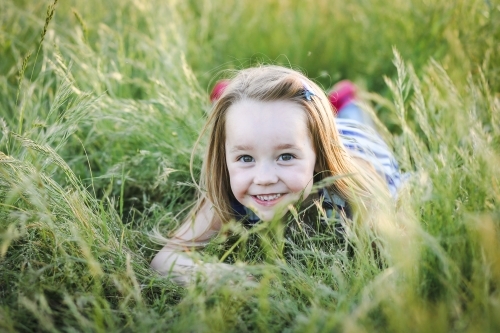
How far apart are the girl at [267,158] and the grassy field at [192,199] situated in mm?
121

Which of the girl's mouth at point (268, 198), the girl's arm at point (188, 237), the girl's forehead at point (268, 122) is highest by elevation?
the girl's forehead at point (268, 122)

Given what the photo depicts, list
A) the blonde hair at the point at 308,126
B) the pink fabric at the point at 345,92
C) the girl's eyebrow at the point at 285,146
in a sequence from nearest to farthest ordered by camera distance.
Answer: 1. the girl's eyebrow at the point at 285,146
2. the blonde hair at the point at 308,126
3. the pink fabric at the point at 345,92

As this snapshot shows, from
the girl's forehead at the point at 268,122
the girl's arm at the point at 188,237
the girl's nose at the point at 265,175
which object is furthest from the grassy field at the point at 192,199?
the girl's forehead at the point at 268,122

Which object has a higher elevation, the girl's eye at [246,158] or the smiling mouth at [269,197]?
the girl's eye at [246,158]

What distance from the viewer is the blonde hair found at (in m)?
2.00

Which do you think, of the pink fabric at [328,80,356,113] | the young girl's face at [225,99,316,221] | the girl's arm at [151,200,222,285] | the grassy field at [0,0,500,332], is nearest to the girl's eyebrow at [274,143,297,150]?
the young girl's face at [225,99,316,221]

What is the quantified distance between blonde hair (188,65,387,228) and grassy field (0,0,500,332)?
14 cm

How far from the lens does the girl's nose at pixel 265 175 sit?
73.8 inches

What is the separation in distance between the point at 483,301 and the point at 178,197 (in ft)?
4.95

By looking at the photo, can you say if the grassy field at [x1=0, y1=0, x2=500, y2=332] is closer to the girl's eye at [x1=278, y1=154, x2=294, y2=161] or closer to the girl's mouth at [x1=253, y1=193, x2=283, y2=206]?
the girl's mouth at [x1=253, y1=193, x2=283, y2=206]

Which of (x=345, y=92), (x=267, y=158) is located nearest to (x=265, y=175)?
(x=267, y=158)

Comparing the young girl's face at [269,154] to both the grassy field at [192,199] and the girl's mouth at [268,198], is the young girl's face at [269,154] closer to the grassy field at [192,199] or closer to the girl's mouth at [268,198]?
the girl's mouth at [268,198]

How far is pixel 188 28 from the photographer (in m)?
3.42

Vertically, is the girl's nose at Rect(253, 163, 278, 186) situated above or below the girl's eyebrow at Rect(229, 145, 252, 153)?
below
